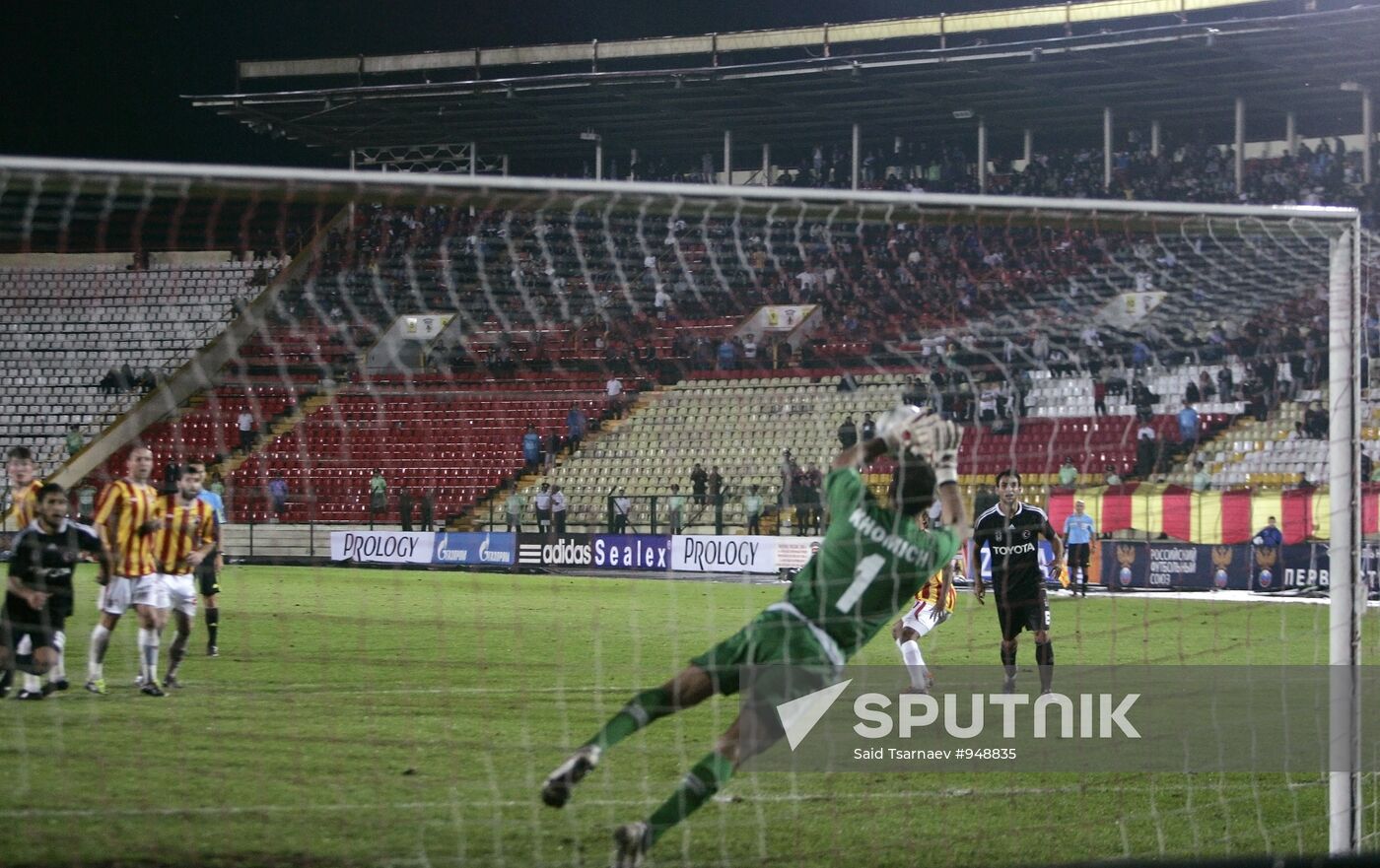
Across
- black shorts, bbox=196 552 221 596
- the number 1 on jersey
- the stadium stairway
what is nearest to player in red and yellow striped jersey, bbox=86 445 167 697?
black shorts, bbox=196 552 221 596

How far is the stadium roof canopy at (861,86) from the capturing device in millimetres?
34562

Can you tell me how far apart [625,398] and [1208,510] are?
11.1m

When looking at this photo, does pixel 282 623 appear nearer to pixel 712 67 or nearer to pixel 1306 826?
pixel 1306 826

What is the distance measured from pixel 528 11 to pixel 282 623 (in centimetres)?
3034

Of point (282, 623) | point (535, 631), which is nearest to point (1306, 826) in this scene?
point (535, 631)

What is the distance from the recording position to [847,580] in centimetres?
620

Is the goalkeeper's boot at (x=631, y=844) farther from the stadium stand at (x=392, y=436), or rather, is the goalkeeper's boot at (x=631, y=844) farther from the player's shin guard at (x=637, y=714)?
the stadium stand at (x=392, y=436)

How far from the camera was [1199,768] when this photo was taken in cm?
913

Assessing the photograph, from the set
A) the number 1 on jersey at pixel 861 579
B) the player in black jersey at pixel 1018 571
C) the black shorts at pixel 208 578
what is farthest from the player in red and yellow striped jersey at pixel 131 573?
the number 1 on jersey at pixel 861 579

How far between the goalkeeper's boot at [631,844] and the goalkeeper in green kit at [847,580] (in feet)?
1.14

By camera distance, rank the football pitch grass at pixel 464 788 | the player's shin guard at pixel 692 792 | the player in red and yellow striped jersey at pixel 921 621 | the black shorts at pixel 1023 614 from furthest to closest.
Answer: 1. the player in red and yellow striped jersey at pixel 921 621
2. the black shorts at pixel 1023 614
3. the football pitch grass at pixel 464 788
4. the player's shin guard at pixel 692 792

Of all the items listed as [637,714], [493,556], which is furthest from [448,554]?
[637,714]

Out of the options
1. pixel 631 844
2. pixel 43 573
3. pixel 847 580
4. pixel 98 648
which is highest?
pixel 847 580

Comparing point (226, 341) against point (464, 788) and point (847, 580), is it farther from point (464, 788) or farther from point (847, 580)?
point (847, 580)
